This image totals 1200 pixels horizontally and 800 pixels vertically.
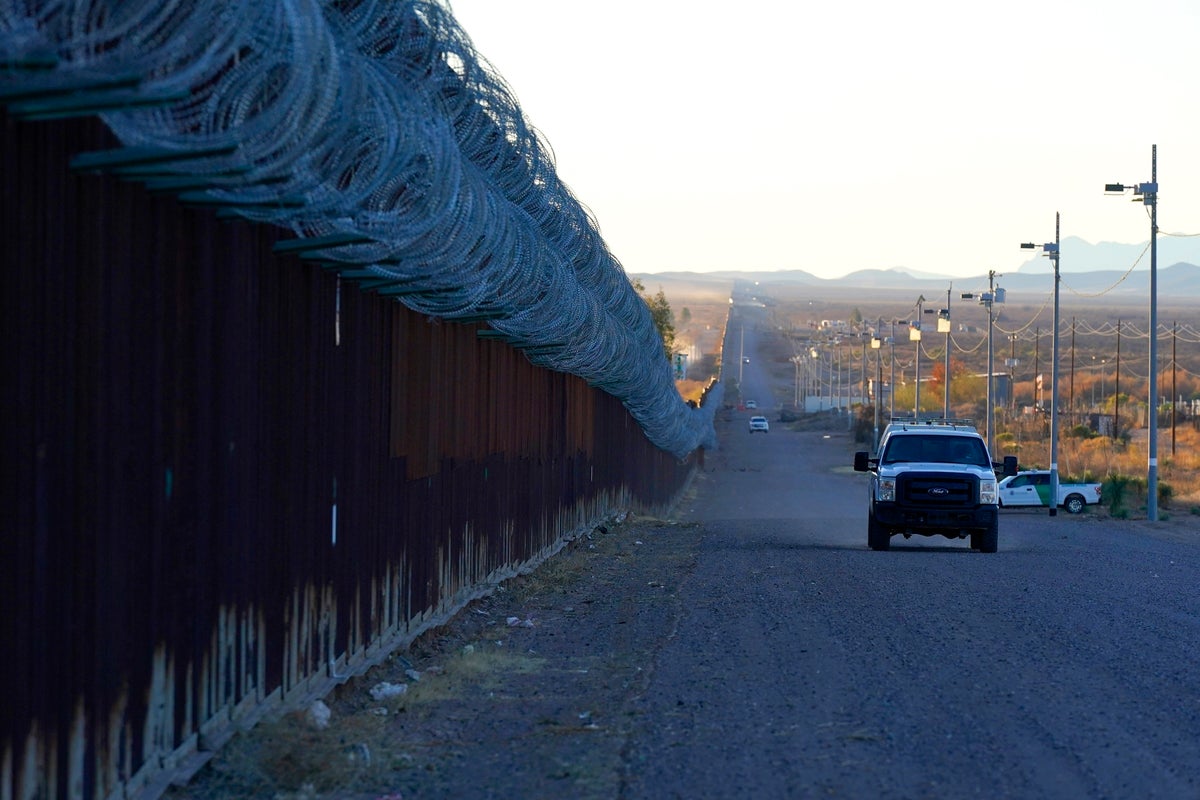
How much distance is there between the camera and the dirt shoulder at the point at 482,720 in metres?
6.93

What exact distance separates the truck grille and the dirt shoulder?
30.6 feet

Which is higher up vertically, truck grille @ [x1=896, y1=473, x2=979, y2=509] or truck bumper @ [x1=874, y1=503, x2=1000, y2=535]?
truck grille @ [x1=896, y1=473, x2=979, y2=509]

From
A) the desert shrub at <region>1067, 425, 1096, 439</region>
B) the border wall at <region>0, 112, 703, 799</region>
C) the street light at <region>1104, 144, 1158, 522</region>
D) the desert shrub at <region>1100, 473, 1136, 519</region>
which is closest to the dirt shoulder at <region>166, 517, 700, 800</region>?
the border wall at <region>0, 112, 703, 799</region>

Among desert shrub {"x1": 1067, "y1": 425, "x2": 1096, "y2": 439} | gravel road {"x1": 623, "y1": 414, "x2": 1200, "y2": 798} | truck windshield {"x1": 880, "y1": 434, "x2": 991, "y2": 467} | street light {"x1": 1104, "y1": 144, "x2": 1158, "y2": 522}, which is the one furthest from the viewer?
desert shrub {"x1": 1067, "y1": 425, "x2": 1096, "y2": 439}

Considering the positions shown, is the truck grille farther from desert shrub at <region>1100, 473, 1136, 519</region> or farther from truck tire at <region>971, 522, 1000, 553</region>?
desert shrub at <region>1100, 473, 1136, 519</region>

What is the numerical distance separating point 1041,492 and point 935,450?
2263cm

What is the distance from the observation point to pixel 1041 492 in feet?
149

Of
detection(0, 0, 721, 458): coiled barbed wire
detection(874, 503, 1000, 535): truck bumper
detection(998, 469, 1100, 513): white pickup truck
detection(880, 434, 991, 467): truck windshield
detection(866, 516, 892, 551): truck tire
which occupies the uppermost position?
detection(0, 0, 721, 458): coiled barbed wire

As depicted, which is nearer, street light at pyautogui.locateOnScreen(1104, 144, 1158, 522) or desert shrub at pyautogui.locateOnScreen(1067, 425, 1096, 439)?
street light at pyautogui.locateOnScreen(1104, 144, 1158, 522)

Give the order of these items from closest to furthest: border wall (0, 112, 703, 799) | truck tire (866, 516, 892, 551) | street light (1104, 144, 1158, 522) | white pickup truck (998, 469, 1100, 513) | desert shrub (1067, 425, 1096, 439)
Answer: border wall (0, 112, 703, 799) → truck tire (866, 516, 892, 551) → street light (1104, 144, 1158, 522) → white pickup truck (998, 469, 1100, 513) → desert shrub (1067, 425, 1096, 439)

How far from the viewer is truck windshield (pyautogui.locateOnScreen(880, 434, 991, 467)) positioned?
78.7 feet

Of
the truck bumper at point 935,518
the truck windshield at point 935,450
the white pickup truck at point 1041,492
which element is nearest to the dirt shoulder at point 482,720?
the truck bumper at point 935,518

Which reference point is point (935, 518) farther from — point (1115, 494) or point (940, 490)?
point (1115, 494)

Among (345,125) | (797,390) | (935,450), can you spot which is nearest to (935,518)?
(935,450)
